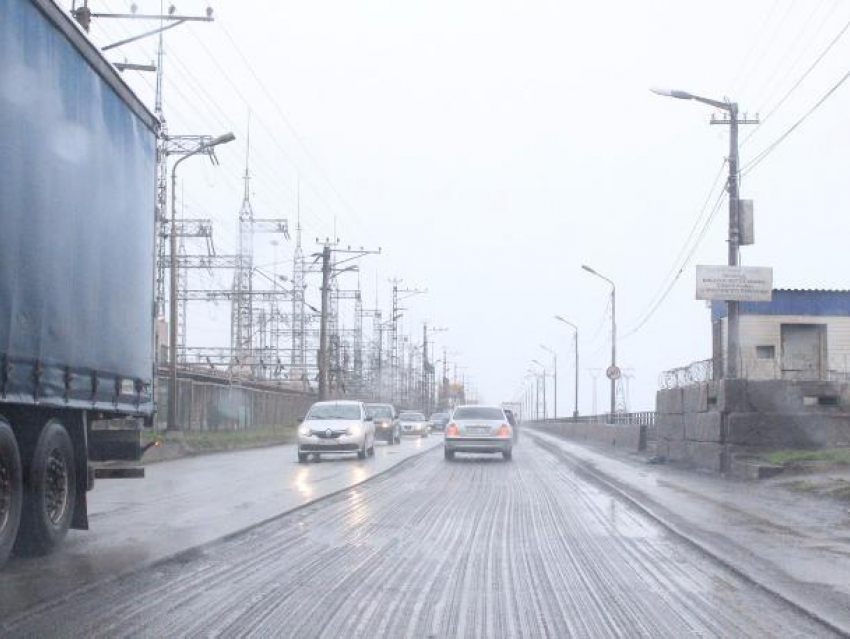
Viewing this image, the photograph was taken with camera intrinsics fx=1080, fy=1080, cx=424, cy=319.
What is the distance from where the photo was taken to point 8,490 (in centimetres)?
866

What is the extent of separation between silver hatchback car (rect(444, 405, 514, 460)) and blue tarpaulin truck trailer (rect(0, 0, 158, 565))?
1763 cm

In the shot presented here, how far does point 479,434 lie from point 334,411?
3.96 metres

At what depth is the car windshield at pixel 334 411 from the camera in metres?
28.7

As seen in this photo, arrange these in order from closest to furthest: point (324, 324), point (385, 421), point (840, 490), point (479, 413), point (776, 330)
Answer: point (840, 490) < point (479, 413) < point (776, 330) < point (385, 421) < point (324, 324)

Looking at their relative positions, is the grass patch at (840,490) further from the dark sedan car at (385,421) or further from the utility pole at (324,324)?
the utility pole at (324,324)

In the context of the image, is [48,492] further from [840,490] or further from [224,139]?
[224,139]

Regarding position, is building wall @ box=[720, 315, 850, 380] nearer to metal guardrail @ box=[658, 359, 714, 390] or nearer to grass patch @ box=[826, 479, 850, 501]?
metal guardrail @ box=[658, 359, 714, 390]

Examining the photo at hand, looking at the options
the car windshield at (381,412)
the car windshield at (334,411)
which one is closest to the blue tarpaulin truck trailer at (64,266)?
the car windshield at (334,411)

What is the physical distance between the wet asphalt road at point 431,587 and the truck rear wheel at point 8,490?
0.95 m

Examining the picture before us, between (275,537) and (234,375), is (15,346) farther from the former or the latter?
(234,375)

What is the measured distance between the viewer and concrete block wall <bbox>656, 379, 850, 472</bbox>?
23609 mm

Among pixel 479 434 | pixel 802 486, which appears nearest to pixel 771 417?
pixel 802 486

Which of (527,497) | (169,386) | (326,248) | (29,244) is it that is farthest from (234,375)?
(29,244)

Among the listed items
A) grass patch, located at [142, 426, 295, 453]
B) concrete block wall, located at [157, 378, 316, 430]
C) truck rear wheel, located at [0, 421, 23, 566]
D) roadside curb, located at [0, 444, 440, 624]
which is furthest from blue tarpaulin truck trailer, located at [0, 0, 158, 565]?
concrete block wall, located at [157, 378, 316, 430]
